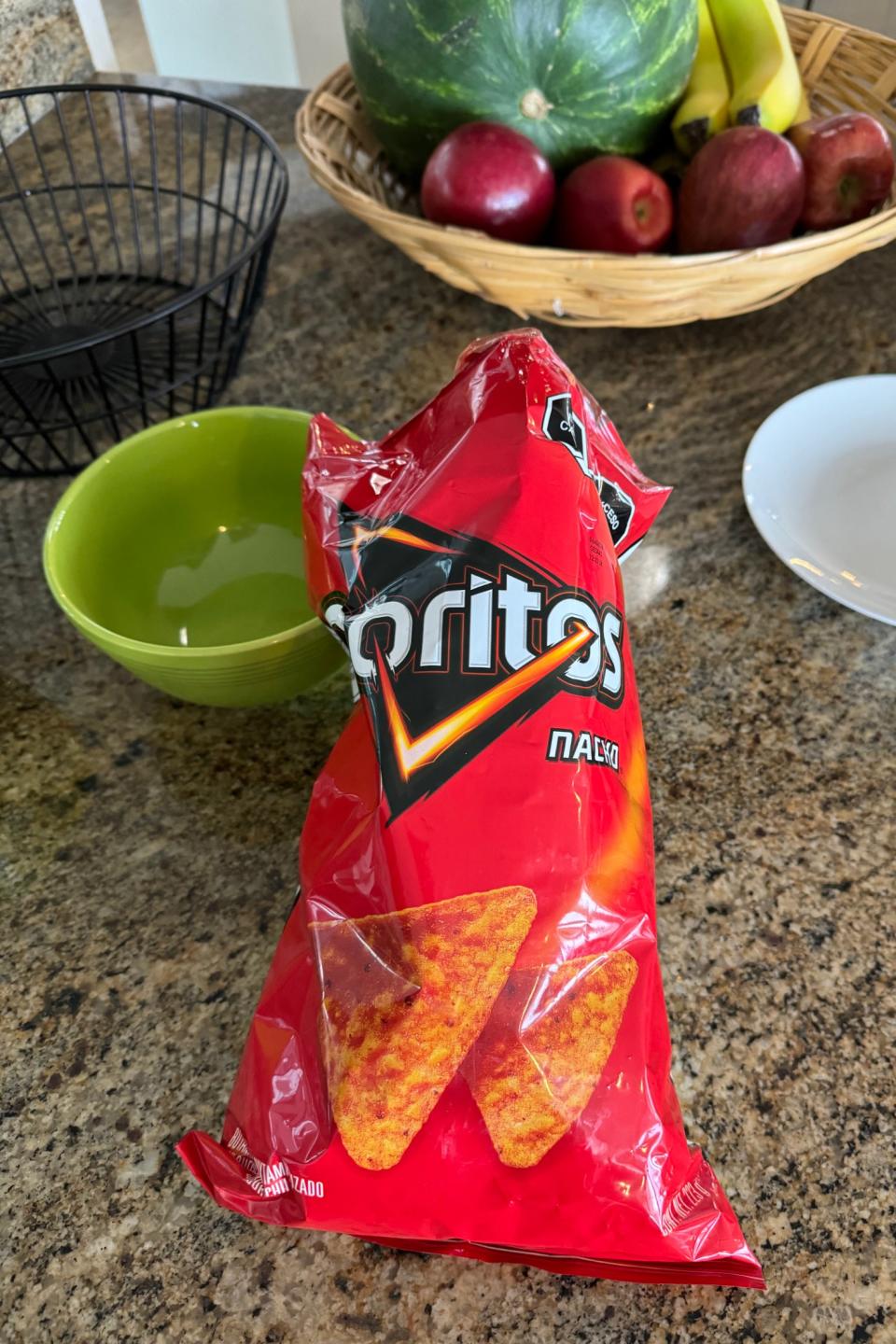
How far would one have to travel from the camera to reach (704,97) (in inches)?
33.1

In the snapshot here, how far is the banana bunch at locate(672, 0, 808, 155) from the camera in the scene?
0.81m

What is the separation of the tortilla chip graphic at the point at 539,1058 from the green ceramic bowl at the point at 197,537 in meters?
0.25

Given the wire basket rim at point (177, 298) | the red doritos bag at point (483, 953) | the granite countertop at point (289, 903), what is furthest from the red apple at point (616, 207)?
the red doritos bag at point (483, 953)

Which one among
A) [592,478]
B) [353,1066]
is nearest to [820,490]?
[592,478]

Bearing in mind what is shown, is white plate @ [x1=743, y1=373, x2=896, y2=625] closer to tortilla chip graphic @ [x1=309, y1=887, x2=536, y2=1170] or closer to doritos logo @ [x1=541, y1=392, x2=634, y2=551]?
doritos logo @ [x1=541, y1=392, x2=634, y2=551]

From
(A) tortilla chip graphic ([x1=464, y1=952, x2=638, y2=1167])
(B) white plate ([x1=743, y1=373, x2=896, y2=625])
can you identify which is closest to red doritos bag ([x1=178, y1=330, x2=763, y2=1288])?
(A) tortilla chip graphic ([x1=464, y1=952, x2=638, y2=1167])

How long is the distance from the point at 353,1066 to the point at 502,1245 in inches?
3.7

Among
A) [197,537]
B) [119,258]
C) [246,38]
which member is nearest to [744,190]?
[197,537]

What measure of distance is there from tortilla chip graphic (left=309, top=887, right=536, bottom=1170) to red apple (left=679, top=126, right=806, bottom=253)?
0.61 m

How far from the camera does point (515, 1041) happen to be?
0.38 meters

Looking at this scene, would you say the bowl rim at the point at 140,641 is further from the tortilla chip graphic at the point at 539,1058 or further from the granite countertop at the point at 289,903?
the tortilla chip graphic at the point at 539,1058

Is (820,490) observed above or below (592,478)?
below

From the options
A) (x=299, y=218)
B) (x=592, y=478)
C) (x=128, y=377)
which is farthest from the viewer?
(x=299, y=218)

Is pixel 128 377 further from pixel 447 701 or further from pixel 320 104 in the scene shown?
pixel 447 701
